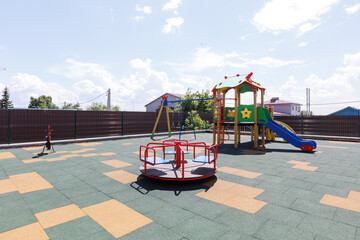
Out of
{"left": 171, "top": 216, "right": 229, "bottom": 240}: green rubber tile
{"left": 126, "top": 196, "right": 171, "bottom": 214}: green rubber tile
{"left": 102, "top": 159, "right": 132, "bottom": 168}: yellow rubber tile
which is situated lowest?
{"left": 171, "top": 216, "right": 229, "bottom": 240}: green rubber tile

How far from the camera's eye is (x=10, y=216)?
3.16 meters

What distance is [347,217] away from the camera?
3143 millimetres

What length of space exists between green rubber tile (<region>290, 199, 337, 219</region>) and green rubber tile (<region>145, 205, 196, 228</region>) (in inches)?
70.0

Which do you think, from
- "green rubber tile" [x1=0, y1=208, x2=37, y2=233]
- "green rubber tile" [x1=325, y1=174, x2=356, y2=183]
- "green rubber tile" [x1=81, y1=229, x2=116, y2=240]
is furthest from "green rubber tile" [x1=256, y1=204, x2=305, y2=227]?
"green rubber tile" [x1=0, y1=208, x2=37, y2=233]

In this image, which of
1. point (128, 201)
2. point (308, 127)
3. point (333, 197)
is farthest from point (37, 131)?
point (308, 127)

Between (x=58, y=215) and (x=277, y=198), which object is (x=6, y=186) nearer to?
(x=58, y=215)

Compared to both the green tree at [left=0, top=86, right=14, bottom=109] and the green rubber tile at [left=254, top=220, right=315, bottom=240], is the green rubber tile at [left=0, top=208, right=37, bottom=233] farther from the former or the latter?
the green tree at [left=0, top=86, right=14, bottom=109]

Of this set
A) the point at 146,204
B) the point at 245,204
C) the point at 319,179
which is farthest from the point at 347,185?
the point at 146,204

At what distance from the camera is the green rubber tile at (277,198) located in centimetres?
362

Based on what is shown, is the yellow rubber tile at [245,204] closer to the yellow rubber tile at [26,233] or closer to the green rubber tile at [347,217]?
the green rubber tile at [347,217]

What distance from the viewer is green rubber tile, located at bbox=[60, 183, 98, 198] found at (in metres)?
4.02

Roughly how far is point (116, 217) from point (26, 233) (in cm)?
112

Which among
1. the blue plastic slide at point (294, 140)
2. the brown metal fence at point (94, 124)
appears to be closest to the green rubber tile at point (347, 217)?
the blue plastic slide at point (294, 140)

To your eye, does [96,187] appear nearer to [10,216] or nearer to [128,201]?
[128,201]
